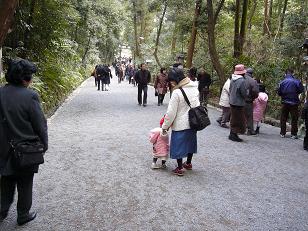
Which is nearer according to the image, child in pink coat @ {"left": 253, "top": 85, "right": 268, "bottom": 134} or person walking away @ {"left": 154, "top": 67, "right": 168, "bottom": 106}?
child in pink coat @ {"left": 253, "top": 85, "right": 268, "bottom": 134}

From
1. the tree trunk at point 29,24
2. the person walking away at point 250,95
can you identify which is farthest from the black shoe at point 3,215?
the tree trunk at point 29,24

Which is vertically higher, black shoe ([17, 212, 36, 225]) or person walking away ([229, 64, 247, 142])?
person walking away ([229, 64, 247, 142])

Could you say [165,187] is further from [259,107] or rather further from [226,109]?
[226,109]

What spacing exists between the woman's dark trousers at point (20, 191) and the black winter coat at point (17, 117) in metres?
0.20

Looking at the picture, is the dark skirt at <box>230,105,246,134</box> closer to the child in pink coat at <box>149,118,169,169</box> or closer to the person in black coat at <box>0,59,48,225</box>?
the child in pink coat at <box>149,118,169,169</box>

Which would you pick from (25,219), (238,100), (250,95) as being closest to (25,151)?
(25,219)

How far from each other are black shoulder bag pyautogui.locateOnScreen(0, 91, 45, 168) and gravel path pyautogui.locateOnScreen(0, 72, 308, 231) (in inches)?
32.4

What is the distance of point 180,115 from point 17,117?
2.90m

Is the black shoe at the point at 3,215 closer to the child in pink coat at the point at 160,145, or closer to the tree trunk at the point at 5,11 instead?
the tree trunk at the point at 5,11

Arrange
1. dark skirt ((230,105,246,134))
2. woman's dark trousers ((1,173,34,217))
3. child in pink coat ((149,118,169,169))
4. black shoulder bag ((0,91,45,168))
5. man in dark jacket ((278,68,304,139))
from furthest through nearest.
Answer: man in dark jacket ((278,68,304,139))
dark skirt ((230,105,246,134))
child in pink coat ((149,118,169,169))
woman's dark trousers ((1,173,34,217))
black shoulder bag ((0,91,45,168))

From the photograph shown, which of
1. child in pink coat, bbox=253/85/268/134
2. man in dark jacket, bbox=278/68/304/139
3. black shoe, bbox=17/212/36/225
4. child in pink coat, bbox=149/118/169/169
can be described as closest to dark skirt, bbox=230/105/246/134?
child in pink coat, bbox=253/85/268/134

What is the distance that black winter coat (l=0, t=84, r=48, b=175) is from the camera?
4.01 metres

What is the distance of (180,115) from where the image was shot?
20.3 ft

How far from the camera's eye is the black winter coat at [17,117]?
4012mm
